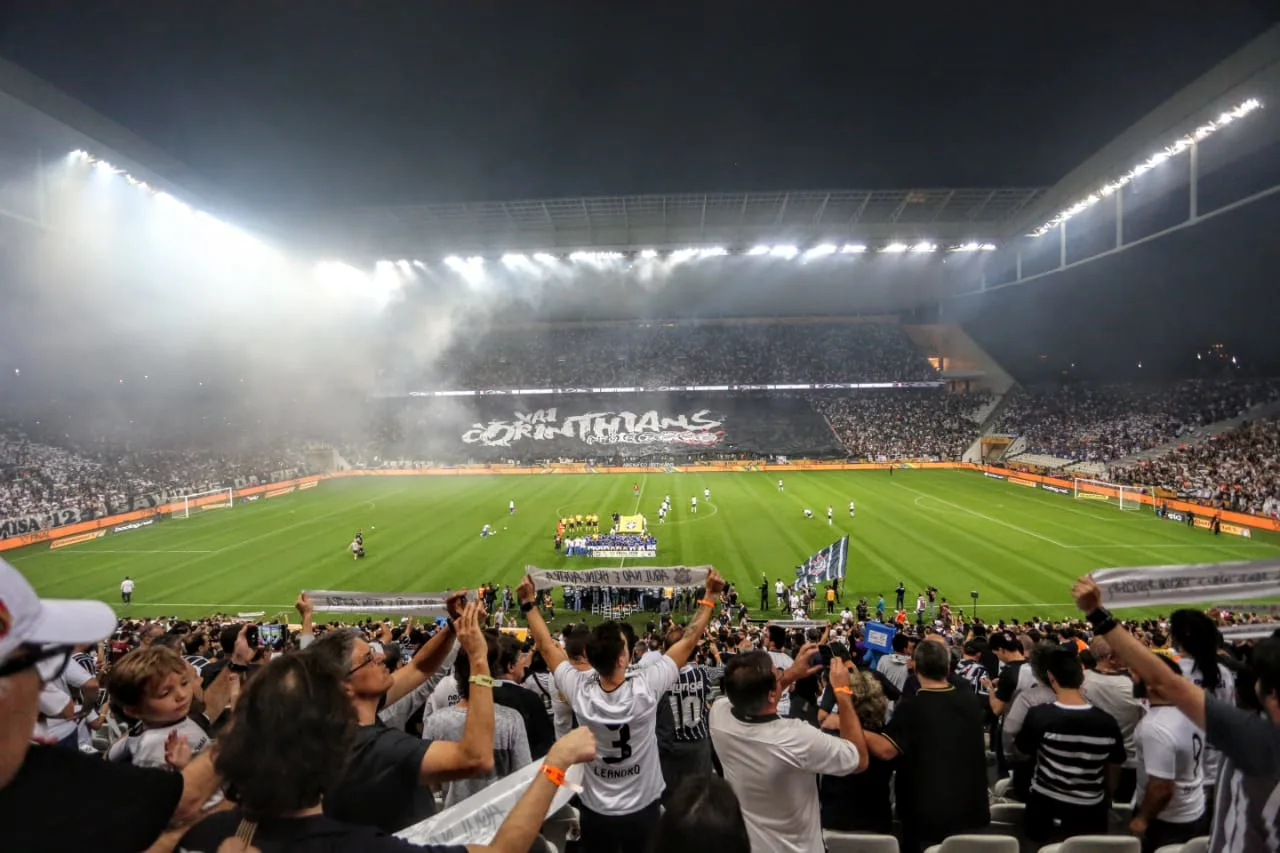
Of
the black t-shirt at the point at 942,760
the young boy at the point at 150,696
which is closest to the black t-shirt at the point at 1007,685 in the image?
the black t-shirt at the point at 942,760

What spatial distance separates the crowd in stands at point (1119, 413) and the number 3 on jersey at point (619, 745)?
160 feet

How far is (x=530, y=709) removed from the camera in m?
4.63

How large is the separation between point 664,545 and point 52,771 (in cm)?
2432

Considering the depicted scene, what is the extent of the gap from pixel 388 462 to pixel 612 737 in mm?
55044

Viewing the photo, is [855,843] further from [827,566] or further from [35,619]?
[827,566]

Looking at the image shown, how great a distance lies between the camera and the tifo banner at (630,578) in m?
8.55

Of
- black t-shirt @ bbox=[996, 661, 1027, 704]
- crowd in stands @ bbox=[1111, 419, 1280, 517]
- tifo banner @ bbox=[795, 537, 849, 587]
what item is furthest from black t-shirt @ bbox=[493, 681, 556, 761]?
crowd in stands @ bbox=[1111, 419, 1280, 517]

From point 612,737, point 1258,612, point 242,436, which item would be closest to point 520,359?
point 242,436

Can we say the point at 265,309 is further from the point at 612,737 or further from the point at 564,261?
the point at 612,737

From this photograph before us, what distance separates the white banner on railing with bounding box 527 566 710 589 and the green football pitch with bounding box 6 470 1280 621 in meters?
10.9

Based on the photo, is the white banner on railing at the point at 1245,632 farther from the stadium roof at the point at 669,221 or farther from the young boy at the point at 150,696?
the stadium roof at the point at 669,221

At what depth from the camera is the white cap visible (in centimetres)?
170

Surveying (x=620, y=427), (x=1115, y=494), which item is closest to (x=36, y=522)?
(x=620, y=427)

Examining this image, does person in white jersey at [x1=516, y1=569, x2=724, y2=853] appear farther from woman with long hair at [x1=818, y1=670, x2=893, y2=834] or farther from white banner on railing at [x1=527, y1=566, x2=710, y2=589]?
white banner on railing at [x1=527, y1=566, x2=710, y2=589]
